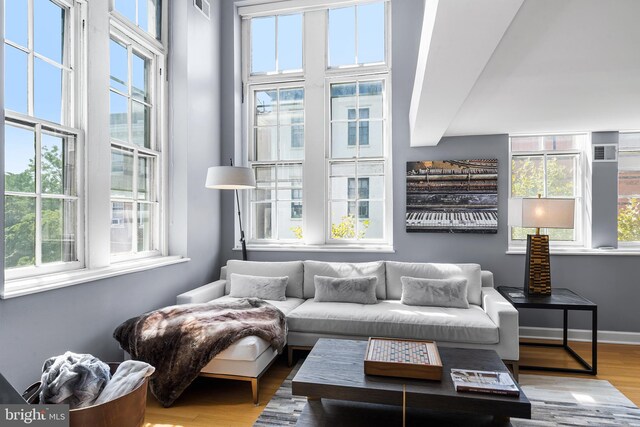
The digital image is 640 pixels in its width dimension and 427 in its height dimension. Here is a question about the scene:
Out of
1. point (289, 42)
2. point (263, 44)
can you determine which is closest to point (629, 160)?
point (289, 42)

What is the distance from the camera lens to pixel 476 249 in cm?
395

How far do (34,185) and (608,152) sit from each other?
5.00 meters

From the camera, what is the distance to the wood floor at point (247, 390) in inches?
92.9

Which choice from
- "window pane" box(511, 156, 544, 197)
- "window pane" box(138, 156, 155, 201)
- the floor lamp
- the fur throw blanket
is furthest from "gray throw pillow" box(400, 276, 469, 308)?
"window pane" box(138, 156, 155, 201)

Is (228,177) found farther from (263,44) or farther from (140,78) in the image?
(263,44)

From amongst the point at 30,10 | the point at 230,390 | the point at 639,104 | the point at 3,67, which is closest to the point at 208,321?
the point at 230,390

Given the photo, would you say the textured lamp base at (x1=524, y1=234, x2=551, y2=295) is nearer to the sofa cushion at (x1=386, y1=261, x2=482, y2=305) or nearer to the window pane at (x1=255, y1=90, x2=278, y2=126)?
the sofa cushion at (x1=386, y1=261, x2=482, y2=305)

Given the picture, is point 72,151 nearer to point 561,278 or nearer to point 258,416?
point 258,416

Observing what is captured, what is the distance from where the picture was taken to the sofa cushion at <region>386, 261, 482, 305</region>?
3.50 m

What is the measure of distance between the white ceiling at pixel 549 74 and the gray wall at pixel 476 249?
0.27 metres

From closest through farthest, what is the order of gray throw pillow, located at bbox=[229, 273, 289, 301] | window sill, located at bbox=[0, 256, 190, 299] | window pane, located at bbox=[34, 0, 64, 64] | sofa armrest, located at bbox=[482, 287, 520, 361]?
window sill, located at bbox=[0, 256, 190, 299]
window pane, located at bbox=[34, 0, 64, 64]
sofa armrest, located at bbox=[482, 287, 520, 361]
gray throw pillow, located at bbox=[229, 273, 289, 301]

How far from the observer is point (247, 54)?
4574 mm

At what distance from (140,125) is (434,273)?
3087 millimetres

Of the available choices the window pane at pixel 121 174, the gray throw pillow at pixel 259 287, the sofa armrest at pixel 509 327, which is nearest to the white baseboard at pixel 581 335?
the sofa armrest at pixel 509 327
